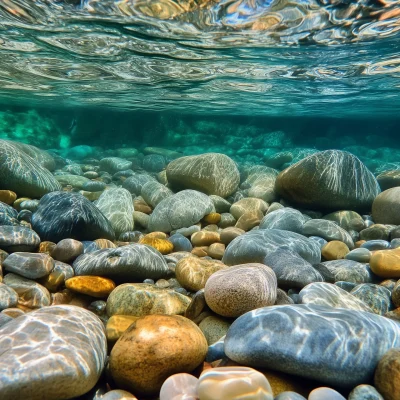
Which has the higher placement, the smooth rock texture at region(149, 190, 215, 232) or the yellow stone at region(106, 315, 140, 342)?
the yellow stone at region(106, 315, 140, 342)

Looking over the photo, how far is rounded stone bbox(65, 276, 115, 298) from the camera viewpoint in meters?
4.02

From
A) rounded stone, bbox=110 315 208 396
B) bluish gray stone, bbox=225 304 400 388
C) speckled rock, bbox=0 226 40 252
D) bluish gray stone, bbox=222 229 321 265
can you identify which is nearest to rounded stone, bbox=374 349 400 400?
bluish gray stone, bbox=225 304 400 388

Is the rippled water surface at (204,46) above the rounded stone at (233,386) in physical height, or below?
A: above

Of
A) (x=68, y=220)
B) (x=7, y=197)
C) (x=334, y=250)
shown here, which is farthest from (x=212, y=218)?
(x=7, y=197)

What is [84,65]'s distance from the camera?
42.3ft

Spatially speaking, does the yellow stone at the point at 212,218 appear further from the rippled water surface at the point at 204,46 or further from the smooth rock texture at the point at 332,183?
the rippled water surface at the point at 204,46

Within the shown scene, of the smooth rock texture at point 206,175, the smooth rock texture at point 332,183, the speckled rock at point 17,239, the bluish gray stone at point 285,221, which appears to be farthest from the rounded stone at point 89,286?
the smooth rock texture at point 206,175

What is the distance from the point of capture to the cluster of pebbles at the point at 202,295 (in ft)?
7.68

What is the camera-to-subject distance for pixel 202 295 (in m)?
3.59

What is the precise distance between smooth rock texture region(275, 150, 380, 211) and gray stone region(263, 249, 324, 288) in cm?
375

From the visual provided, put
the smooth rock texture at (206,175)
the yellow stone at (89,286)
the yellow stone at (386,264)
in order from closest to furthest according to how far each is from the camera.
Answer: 1. the yellow stone at (89,286)
2. the yellow stone at (386,264)
3. the smooth rock texture at (206,175)

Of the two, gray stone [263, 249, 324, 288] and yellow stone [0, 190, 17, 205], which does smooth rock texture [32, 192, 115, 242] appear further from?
gray stone [263, 249, 324, 288]

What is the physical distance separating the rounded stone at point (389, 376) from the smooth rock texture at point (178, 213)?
536 centimetres

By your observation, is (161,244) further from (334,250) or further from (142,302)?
(334,250)
